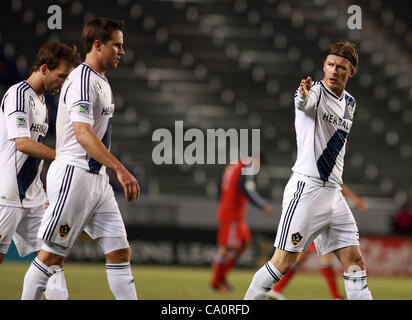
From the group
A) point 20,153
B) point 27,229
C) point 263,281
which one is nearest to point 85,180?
point 20,153

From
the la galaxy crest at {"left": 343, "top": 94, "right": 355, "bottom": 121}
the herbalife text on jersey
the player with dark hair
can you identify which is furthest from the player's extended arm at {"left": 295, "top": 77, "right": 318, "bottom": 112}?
the herbalife text on jersey

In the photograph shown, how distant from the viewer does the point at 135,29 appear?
64.0ft

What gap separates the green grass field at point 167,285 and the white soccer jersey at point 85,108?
2.92m

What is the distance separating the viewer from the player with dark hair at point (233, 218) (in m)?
10.1

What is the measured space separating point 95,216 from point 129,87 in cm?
1436

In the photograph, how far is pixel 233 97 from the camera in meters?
19.4

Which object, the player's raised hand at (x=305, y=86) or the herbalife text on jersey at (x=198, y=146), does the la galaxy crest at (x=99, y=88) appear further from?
the herbalife text on jersey at (x=198, y=146)

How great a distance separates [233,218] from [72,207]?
608 cm

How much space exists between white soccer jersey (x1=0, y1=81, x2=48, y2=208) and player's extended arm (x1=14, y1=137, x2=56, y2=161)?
0.30ft

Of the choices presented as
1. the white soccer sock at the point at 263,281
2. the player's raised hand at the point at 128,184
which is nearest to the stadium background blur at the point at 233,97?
the white soccer sock at the point at 263,281

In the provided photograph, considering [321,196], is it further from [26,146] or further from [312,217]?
[26,146]

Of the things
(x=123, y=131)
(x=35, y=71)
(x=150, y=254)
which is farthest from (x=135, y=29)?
(x=35, y=71)
